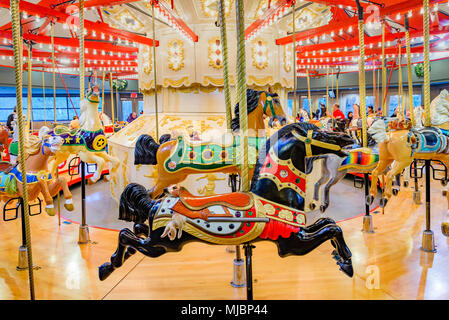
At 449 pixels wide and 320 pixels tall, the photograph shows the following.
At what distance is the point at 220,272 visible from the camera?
2.77 metres

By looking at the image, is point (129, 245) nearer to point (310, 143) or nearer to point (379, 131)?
point (310, 143)

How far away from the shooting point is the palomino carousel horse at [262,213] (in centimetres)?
145

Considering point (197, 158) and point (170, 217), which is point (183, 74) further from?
point (170, 217)

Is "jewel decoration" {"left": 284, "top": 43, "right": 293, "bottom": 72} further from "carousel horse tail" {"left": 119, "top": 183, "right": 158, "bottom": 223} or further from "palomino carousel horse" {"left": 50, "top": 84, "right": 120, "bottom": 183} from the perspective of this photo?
"carousel horse tail" {"left": 119, "top": 183, "right": 158, "bottom": 223}

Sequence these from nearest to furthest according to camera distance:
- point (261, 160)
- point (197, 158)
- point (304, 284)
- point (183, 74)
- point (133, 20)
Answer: point (261, 160) → point (304, 284) → point (197, 158) → point (183, 74) → point (133, 20)

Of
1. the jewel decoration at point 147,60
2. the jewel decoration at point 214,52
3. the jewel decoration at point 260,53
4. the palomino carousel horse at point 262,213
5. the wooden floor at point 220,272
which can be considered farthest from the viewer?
the jewel decoration at point 147,60

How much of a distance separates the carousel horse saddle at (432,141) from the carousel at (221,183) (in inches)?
0.5

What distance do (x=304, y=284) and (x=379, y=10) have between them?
390 centimetres

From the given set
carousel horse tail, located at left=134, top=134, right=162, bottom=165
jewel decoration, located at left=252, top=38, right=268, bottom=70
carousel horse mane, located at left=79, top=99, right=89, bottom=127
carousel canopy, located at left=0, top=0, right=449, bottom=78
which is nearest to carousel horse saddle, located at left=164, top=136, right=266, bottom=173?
carousel horse tail, located at left=134, top=134, right=162, bottom=165

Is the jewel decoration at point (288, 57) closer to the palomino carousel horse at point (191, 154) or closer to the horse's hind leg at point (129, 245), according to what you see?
the palomino carousel horse at point (191, 154)

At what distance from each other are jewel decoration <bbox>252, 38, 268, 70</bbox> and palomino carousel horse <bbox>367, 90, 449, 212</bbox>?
9.00 feet

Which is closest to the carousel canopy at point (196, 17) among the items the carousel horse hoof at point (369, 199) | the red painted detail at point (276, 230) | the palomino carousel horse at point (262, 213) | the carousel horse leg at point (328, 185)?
the carousel horse leg at point (328, 185)

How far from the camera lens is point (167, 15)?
13.8 ft
